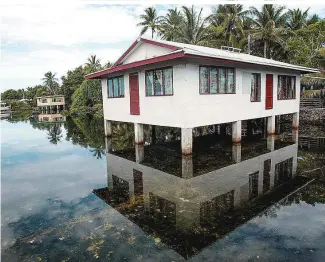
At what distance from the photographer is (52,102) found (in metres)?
54.3

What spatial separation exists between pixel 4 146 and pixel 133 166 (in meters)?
10.5

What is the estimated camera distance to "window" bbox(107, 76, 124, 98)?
14.2m

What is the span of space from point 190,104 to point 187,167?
8.03ft

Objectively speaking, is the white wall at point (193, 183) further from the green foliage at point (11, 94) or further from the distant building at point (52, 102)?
the green foliage at point (11, 94)

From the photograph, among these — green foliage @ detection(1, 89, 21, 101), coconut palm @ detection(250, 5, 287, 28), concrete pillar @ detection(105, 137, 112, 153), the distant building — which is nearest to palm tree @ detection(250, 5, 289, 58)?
coconut palm @ detection(250, 5, 287, 28)

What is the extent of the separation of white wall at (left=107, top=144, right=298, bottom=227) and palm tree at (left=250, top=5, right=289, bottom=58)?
79.5 ft

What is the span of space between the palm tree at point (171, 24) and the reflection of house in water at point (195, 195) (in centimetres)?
2406

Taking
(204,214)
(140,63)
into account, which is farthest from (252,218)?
(140,63)

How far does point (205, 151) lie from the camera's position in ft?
39.1

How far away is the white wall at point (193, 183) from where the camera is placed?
6090mm

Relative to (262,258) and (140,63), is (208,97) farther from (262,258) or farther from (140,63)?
(262,258)

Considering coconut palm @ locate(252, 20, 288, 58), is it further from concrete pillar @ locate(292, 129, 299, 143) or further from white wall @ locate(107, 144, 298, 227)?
white wall @ locate(107, 144, 298, 227)

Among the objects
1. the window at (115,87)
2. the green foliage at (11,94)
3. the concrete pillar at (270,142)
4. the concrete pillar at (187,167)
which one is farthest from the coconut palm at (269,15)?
Result: the green foliage at (11,94)

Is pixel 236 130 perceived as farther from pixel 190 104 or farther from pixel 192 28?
pixel 192 28
